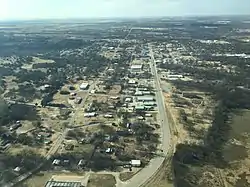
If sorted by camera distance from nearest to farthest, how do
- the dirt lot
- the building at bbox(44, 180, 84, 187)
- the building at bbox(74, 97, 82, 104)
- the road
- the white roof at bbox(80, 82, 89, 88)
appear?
the building at bbox(44, 180, 84, 187), the dirt lot, the road, the building at bbox(74, 97, 82, 104), the white roof at bbox(80, 82, 89, 88)

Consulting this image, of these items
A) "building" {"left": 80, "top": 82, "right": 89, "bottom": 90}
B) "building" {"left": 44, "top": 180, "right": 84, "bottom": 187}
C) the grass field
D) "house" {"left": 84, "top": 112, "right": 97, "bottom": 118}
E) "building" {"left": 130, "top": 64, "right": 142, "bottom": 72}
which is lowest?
"building" {"left": 130, "top": 64, "right": 142, "bottom": 72}

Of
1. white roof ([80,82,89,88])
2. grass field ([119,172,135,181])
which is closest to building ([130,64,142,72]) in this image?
white roof ([80,82,89,88])

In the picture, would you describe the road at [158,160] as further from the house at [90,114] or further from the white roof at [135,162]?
the house at [90,114]

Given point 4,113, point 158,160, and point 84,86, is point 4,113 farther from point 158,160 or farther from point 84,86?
point 158,160

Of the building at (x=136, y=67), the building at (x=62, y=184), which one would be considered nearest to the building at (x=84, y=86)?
the building at (x=136, y=67)

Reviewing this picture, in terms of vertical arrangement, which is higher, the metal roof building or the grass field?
the metal roof building

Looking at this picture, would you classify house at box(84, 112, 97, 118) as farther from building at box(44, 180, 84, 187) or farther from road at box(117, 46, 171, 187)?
building at box(44, 180, 84, 187)

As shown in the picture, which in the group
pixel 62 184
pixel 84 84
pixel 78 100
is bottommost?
pixel 84 84

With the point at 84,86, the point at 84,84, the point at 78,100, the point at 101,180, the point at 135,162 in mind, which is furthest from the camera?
the point at 84,84

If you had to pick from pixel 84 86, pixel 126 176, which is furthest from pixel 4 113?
pixel 126 176
